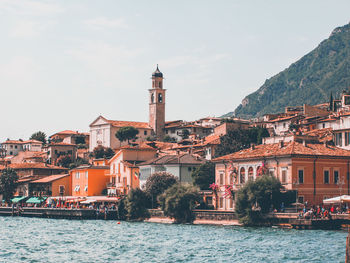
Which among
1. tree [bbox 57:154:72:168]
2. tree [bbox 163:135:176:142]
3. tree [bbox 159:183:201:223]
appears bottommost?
tree [bbox 159:183:201:223]

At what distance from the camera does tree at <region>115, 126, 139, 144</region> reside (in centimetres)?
14734

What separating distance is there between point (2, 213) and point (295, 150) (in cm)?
4680

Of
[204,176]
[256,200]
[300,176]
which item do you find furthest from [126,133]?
[256,200]

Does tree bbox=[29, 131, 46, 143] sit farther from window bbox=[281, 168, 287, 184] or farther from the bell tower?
window bbox=[281, 168, 287, 184]

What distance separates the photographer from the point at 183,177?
266 ft

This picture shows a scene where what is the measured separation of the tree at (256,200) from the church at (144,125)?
9369cm

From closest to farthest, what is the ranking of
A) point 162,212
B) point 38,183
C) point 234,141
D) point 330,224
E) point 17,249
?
point 17,249 → point 330,224 → point 162,212 → point 234,141 → point 38,183

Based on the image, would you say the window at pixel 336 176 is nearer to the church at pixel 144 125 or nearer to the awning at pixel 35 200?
the awning at pixel 35 200

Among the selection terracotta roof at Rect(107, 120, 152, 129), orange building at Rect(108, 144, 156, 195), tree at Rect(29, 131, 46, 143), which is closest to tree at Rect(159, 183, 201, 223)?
orange building at Rect(108, 144, 156, 195)

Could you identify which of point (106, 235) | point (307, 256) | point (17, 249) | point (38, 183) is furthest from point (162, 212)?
point (38, 183)

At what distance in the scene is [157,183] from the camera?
247 ft

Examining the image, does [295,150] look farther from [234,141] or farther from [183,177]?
[234,141]

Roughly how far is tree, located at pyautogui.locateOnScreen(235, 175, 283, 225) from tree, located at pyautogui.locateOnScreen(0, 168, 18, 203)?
55.7 metres

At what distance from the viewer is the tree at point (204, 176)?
7706cm
